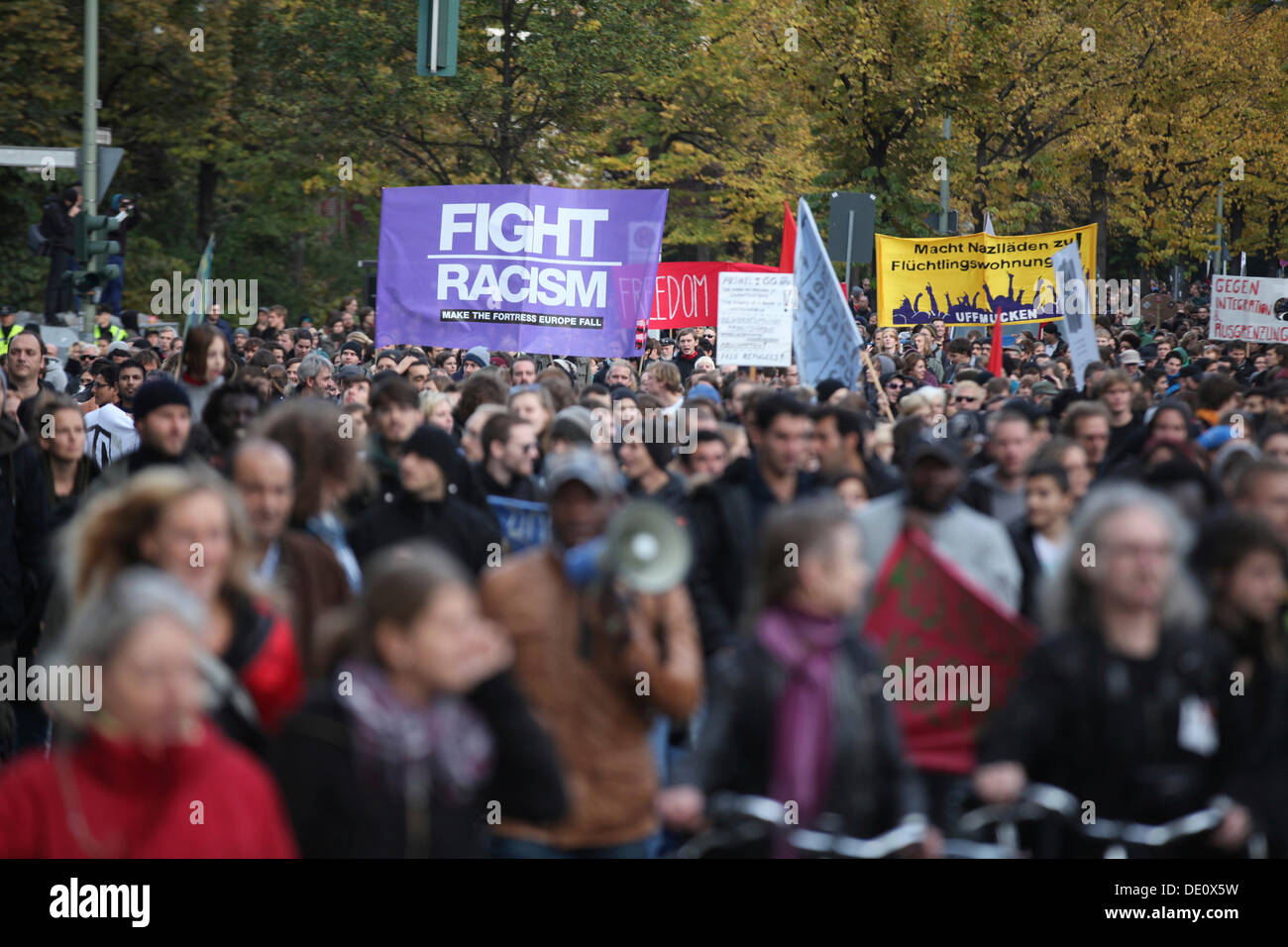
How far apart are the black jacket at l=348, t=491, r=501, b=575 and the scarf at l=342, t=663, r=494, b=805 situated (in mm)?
2652

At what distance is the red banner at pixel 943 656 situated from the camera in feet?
16.8

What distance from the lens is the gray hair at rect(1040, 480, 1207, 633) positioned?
14.1ft

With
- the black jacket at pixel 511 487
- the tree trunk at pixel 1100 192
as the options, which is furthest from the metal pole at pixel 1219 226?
the black jacket at pixel 511 487

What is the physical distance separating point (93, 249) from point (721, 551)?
43.9ft

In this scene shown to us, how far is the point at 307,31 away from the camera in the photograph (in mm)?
32438

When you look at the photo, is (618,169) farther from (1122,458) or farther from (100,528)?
(100,528)

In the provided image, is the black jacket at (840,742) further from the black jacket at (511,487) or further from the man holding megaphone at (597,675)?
the black jacket at (511,487)

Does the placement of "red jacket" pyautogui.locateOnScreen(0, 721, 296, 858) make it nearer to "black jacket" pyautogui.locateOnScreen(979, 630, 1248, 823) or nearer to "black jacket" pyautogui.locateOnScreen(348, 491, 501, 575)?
"black jacket" pyautogui.locateOnScreen(979, 630, 1248, 823)

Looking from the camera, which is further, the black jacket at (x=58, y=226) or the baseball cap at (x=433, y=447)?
the black jacket at (x=58, y=226)

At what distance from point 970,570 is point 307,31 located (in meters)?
29.1

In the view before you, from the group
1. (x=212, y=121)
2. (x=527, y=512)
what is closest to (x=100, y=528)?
(x=527, y=512)

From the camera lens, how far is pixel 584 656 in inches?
182

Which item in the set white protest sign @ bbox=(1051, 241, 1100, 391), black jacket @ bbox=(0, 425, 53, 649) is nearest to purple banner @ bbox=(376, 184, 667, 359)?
white protest sign @ bbox=(1051, 241, 1100, 391)

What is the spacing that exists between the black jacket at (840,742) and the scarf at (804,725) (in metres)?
0.02
